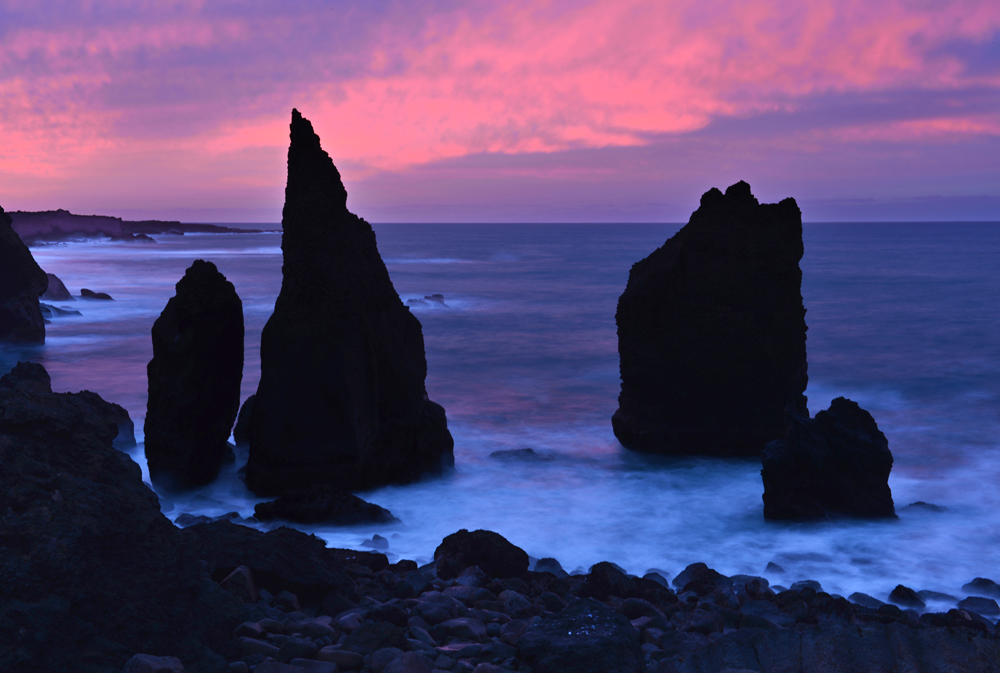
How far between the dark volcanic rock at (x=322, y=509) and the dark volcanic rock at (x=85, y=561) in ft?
15.3

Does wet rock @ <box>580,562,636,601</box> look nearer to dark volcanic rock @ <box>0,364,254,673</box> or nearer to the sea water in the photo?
the sea water

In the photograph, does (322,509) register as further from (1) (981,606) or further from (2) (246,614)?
(1) (981,606)

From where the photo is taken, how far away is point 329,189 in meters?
12.0

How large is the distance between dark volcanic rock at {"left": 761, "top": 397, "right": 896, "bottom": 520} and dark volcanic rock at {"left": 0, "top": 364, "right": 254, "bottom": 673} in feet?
24.0

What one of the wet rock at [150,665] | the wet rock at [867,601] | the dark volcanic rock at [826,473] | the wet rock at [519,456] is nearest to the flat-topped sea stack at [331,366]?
the wet rock at [519,456]

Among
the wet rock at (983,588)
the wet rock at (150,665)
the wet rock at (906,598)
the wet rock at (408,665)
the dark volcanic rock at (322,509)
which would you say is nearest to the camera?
the wet rock at (150,665)

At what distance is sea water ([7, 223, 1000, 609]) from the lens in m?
9.83

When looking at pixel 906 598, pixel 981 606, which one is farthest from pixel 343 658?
pixel 981 606

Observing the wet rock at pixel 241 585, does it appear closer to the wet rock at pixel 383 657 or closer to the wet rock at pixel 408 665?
the wet rock at pixel 383 657

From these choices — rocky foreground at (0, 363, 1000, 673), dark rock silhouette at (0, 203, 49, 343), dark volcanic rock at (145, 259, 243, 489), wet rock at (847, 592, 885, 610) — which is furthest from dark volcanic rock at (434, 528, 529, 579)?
dark rock silhouette at (0, 203, 49, 343)

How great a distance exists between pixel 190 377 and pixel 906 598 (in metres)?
9.06

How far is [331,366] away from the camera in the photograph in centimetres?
1122

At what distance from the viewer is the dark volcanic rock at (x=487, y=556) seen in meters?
8.04

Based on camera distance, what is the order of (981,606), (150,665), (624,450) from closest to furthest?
(150,665) → (981,606) → (624,450)
